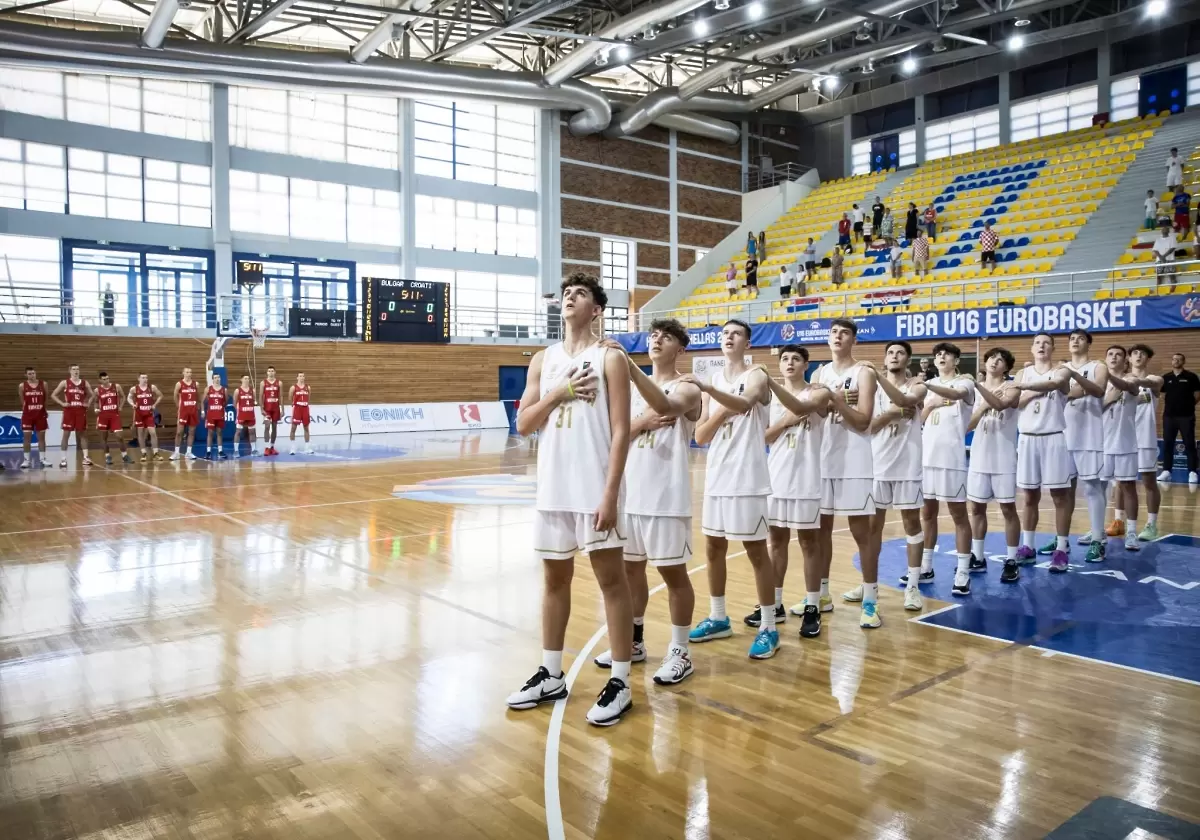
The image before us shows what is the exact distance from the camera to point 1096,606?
6.17 meters

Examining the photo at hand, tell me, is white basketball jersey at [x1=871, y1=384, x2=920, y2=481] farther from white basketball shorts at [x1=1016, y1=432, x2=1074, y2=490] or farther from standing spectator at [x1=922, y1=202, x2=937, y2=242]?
standing spectator at [x1=922, y1=202, x2=937, y2=242]

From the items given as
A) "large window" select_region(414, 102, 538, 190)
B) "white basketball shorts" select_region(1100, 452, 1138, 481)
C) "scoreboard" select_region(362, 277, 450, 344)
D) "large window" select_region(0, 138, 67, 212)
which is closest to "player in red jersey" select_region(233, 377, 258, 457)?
"scoreboard" select_region(362, 277, 450, 344)

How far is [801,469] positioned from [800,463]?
4 centimetres

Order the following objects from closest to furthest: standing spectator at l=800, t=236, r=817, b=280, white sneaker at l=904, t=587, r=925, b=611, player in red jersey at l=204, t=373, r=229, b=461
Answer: white sneaker at l=904, t=587, r=925, b=611 → player in red jersey at l=204, t=373, r=229, b=461 → standing spectator at l=800, t=236, r=817, b=280

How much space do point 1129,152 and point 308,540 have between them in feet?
81.0

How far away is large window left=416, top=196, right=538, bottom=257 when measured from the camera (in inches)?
1087

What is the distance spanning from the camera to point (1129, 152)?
23.7m

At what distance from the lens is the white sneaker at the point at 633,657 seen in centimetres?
484

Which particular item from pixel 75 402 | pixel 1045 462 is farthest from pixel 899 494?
pixel 75 402

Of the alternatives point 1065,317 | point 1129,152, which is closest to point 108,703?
point 1065,317

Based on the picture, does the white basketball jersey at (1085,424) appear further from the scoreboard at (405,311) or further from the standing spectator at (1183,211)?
the scoreboard at (405,311)

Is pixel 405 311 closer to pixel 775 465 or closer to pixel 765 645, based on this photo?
pixel 775 465

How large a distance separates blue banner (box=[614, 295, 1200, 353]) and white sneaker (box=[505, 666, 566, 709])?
1029cm

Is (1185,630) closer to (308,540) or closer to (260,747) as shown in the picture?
(260,747)
